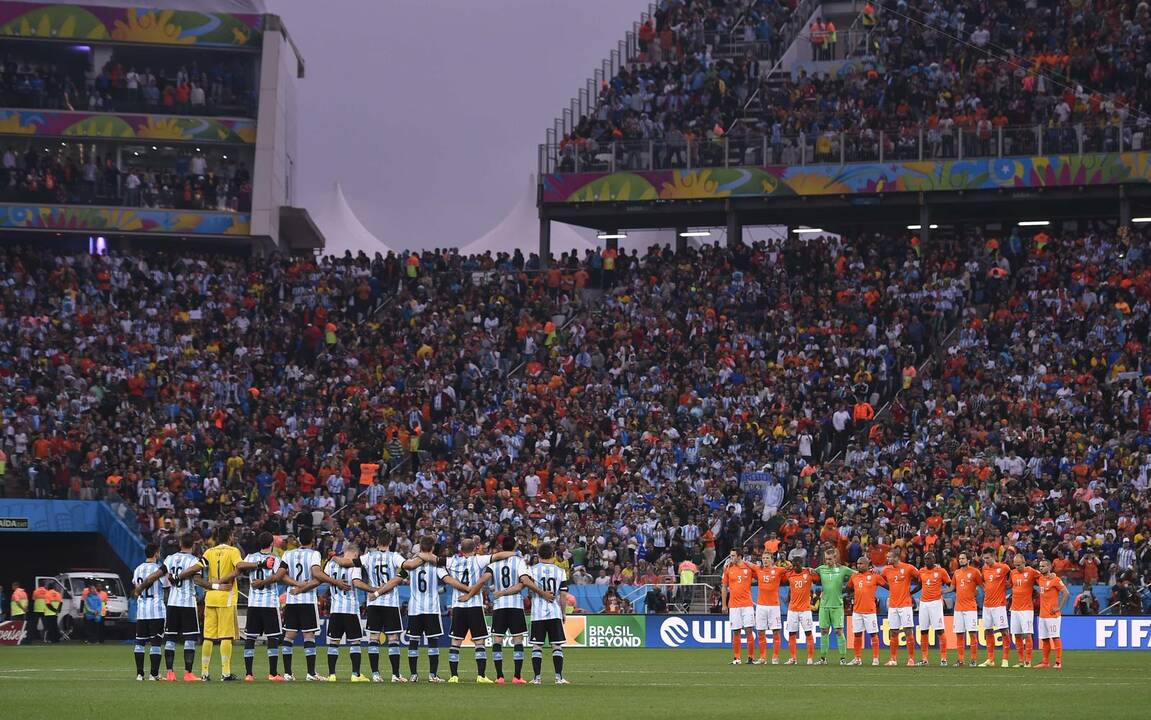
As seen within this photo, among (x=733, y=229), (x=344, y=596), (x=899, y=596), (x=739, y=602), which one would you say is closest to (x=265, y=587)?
(x=344, y=596)

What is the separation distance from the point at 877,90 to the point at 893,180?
3.71 meters

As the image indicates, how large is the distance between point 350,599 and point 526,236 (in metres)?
46.4

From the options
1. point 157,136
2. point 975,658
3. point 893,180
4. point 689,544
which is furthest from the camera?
point 157,136

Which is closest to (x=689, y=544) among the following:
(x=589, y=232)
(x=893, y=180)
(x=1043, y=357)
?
(x=1043, y=357)

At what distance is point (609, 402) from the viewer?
51.3 m

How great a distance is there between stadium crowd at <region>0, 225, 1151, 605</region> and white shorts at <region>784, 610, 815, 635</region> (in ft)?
21.3

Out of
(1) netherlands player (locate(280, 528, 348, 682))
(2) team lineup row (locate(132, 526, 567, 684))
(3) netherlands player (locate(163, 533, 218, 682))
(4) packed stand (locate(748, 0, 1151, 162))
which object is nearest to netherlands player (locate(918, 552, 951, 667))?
(2) team lineup row (locate(132, 526, 567, 684))

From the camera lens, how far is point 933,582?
33000 mm

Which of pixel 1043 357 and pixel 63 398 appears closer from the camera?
pixel 1043 357

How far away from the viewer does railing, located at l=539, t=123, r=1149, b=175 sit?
54.7 m

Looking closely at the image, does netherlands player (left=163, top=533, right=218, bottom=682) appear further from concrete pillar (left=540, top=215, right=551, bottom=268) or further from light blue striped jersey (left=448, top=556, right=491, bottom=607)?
concrete pillar (left=540, top=215, right=551, bottom=268)

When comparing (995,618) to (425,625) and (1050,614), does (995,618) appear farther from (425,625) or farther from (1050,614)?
(425,625)

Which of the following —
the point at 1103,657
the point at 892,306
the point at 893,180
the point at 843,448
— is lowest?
the point at 1103,657

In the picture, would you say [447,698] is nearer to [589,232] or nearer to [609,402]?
[609,402]
